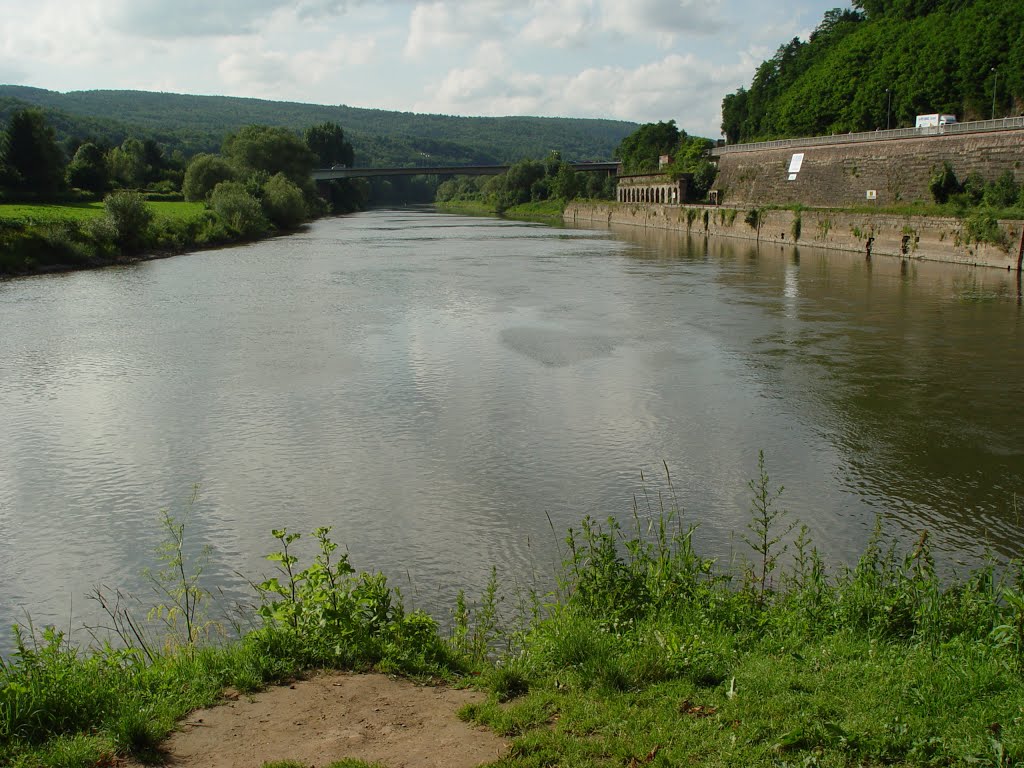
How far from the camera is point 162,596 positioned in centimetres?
701

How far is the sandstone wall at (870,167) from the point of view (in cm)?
3316

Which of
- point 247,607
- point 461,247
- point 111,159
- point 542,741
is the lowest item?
point 247,607

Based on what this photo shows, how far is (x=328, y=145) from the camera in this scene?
99375mm

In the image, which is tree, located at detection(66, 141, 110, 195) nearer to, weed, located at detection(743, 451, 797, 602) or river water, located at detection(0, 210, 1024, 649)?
river water, located at detection(0, 210, 1024, 649)

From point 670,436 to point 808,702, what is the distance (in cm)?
707

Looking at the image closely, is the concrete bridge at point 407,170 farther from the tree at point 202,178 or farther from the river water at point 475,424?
the river water at point 475,424

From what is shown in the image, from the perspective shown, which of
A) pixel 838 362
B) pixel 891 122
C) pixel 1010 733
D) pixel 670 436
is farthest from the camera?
pixel 891 122

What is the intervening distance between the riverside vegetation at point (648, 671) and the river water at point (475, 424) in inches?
65.8

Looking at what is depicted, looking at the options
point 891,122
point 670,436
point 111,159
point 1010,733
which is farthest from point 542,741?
point 111,159

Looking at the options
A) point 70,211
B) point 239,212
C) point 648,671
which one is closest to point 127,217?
point 70,211

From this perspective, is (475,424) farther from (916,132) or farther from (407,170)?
(407,170)

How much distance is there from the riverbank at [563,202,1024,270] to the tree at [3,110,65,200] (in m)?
34.2

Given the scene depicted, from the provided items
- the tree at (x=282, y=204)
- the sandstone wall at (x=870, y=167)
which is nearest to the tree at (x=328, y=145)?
the tree at (x=282, y=204)

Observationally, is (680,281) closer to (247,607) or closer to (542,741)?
(247,607)
